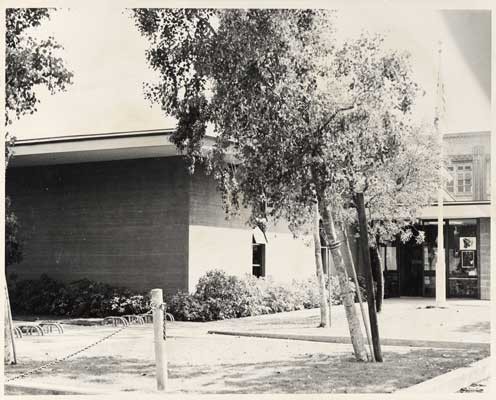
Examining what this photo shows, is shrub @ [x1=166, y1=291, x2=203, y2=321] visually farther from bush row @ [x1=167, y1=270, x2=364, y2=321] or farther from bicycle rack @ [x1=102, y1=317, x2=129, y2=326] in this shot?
bicycle rack @ [x1=102, y1=317, x2=129, y2=326]

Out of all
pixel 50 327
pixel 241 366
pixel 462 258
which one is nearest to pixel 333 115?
pixel 241 366

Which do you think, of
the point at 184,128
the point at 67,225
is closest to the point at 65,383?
the point at 184,128

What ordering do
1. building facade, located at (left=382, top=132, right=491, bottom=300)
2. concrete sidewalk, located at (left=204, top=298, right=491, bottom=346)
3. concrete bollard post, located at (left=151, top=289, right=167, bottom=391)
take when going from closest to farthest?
concrete bollard post, located at (left=151, top=289, right=167, bottom=391)
concrete sidewalk, located at (left=204, top=298, right=491, bottom=346)
building facade, located at (left=382, top=132, right=491, bottom=300)

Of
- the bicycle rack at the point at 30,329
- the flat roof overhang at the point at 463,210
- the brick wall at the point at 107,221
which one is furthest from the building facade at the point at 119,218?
the flat roof overhang at the point at 463,210

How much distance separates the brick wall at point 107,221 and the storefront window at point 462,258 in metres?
10.2

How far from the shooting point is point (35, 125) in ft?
47.8

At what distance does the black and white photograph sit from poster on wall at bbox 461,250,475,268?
5.55m

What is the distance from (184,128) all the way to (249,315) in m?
7.78

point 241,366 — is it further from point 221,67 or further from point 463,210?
Answer: point 463,210

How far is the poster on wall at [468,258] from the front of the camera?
23.3 meters

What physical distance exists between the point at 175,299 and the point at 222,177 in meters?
6.72

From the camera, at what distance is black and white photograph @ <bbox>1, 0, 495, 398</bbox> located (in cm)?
865

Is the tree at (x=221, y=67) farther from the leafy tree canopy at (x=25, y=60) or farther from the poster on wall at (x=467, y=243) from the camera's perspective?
the poster on wall at (x=467, y=243)

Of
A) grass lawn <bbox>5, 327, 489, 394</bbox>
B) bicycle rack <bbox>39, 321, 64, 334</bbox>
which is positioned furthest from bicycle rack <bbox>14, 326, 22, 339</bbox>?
bicycle rack <bbox>39, 321, 64, 334</bbox>
